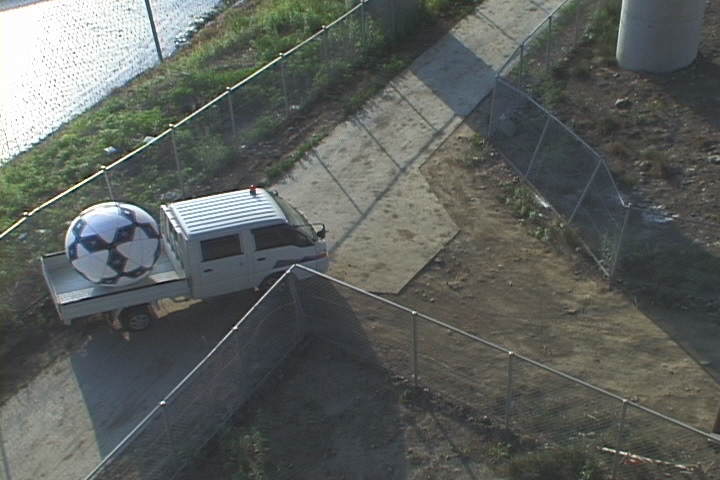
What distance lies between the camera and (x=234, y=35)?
84.5ft

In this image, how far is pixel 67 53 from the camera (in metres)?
27.0

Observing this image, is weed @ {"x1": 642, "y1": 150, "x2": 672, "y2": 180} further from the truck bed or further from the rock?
the truck bed

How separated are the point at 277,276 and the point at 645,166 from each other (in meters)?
7.98

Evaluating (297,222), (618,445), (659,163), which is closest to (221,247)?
(297,222)

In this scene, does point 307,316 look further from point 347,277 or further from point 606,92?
point 606,92

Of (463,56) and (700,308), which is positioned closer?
(700,308)

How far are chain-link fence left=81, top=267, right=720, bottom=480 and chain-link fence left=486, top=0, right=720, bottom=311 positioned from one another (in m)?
3.56

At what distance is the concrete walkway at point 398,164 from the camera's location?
15.9m

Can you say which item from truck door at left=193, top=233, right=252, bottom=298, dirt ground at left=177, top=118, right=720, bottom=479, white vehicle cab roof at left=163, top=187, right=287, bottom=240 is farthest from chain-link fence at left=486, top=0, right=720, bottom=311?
truck door at left=193, top=233, right=252, bottom=298

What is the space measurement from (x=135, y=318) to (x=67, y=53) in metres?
15.6

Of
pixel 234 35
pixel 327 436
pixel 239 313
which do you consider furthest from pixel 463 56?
pixel 327 436

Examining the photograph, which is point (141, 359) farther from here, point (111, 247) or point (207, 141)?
point (207, 141)

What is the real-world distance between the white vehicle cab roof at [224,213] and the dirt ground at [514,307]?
2.25 meters

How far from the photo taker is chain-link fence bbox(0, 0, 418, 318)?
1516cm
